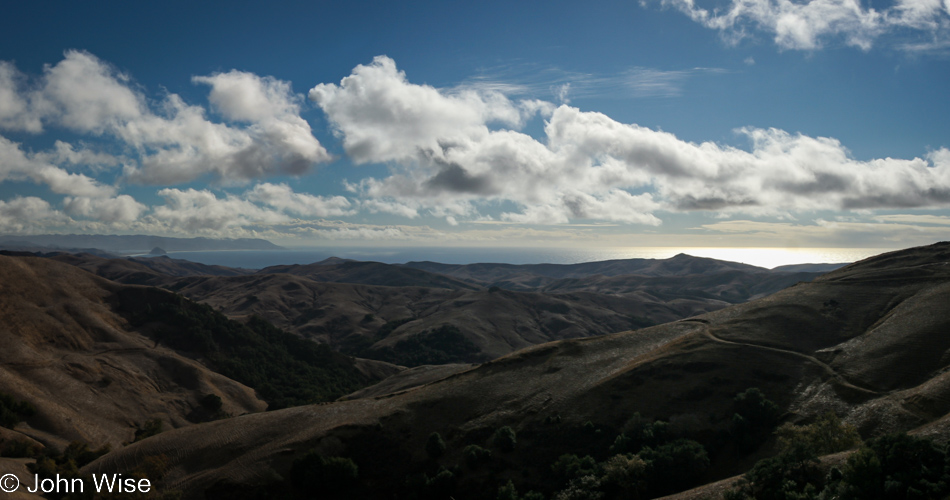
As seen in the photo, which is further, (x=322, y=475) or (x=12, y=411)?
(x=12, y=411)

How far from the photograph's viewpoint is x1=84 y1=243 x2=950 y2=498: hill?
160ft

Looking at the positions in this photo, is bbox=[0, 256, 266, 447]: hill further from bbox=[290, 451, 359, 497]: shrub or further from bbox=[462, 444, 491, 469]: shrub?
bbox=[462, 444, 491, 469]: shrub

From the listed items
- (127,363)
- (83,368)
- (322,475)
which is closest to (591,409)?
(322,475)

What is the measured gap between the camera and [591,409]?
59.3 metres

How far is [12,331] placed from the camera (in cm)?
9950

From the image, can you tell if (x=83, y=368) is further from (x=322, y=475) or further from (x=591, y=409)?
(x=591, y=409)

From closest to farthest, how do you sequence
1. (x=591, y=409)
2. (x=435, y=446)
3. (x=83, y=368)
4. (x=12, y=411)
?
(x=435, y=446) < (x=591, y=409) < (x=12, y=411) < (x=83, y=368)

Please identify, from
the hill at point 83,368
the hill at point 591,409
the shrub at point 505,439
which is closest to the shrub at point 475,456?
the hill at point 591,409

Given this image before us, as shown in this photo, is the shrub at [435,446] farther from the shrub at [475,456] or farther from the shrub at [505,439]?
the shrub at [505,439]

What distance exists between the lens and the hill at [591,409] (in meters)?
48.7

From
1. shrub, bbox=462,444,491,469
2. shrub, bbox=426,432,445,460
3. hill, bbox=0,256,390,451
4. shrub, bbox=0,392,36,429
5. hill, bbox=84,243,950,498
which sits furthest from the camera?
hill, bbox=0,256,390,451

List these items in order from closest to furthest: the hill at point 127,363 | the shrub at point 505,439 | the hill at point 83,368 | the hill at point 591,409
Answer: the hill at point 591,409
the shrub at point 505,439
the hill at point 83,368
the hill at point 127,363

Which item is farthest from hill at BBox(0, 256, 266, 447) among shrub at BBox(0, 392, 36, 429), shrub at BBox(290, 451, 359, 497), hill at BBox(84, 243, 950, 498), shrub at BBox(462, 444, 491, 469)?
shrub at BBox(462, 444, 491, 469)

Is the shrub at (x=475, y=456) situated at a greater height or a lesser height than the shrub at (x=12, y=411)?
greater
